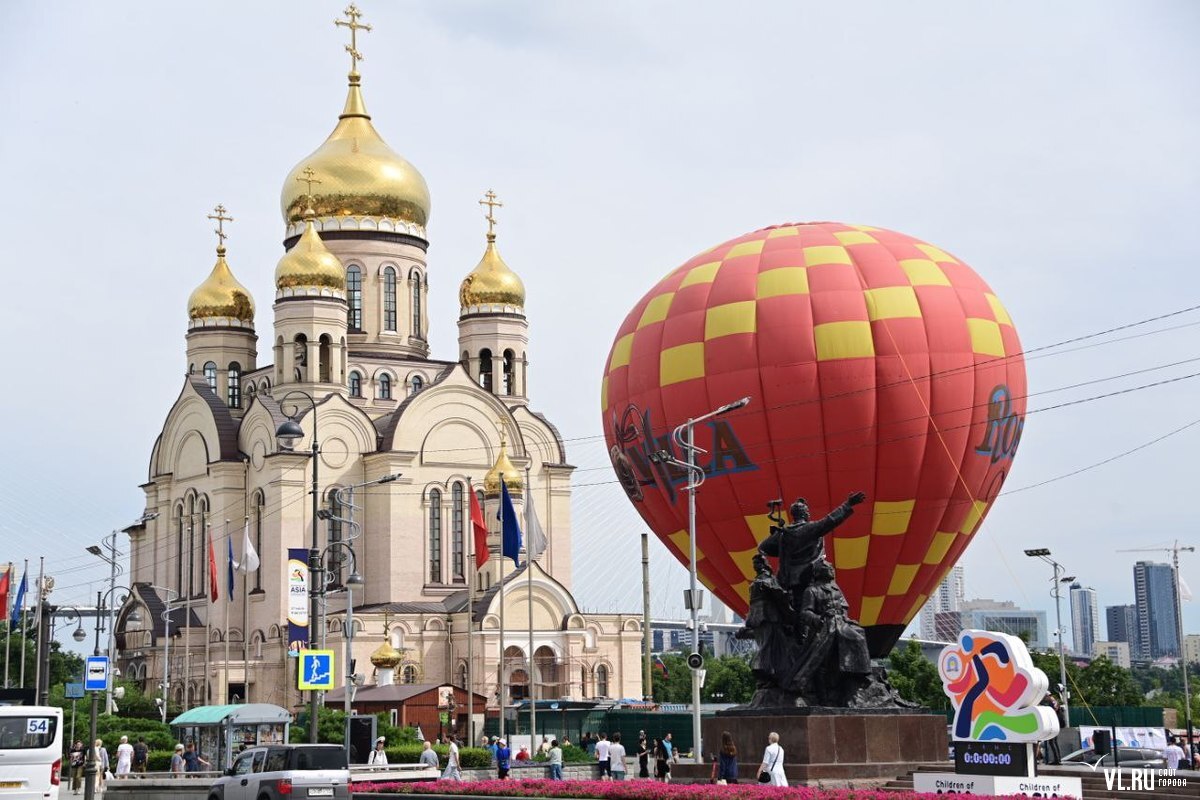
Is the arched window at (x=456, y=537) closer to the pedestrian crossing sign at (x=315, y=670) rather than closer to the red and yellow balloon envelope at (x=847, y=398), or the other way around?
the red and yellow balloon envelope at (x=847, y=398)

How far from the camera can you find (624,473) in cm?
4131

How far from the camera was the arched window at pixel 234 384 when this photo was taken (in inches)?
2726

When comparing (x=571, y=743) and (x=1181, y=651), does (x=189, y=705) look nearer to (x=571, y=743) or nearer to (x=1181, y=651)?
(x=571, y=743)

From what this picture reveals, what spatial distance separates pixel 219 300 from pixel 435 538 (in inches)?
552

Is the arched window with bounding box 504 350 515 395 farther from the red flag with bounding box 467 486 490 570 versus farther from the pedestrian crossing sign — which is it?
the pedestrian crossing sign

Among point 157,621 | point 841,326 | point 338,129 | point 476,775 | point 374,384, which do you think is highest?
point 338,129

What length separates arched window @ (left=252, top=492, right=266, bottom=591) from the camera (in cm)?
6197

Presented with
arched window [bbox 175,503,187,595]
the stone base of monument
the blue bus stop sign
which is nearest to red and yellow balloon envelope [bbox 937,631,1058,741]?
the stone base of monument

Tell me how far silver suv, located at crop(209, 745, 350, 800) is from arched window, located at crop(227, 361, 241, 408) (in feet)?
141

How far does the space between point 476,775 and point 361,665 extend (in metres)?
21.2

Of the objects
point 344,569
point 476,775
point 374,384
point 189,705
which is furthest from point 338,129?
point 476,775

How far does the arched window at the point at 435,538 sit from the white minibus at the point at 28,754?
122 ft

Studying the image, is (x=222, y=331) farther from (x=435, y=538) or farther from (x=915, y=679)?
(x=915, y=679)

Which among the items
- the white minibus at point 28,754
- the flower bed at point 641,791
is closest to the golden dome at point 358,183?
the flower bed at point 641,791
